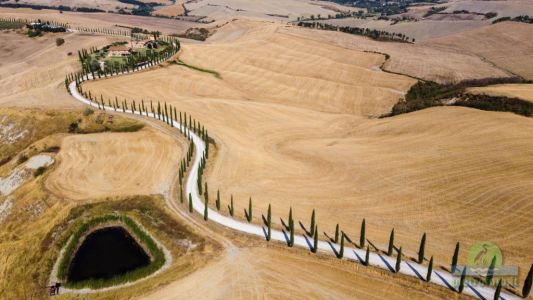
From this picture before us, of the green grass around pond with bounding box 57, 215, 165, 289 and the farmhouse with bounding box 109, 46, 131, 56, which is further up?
the farmhouse with bounding box 109, 46, 131, 56

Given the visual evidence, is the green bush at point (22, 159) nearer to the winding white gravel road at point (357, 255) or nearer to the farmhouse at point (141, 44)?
the winding white gravel road at point (357, 255)

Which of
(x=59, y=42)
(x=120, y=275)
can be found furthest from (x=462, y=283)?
(x=59, y=42)

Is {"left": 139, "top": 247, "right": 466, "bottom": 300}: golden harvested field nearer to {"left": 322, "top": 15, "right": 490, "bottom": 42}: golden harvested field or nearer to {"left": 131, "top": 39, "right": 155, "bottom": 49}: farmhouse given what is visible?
{"left": 131, "top": 39, "right": 155, "bottom": 49}: farmhouse

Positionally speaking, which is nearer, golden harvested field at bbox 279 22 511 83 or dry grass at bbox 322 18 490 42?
golden harvested field at bbox 279 22 511 83

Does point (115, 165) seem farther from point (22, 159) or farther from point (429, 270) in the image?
point (429, 270)

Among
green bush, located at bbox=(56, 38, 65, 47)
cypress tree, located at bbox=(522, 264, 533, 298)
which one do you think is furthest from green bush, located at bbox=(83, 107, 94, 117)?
green bush, located at bbox=(56, 38, 65, 47)

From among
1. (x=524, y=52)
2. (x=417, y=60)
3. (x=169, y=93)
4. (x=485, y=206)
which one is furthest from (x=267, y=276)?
(x=524, y=52)

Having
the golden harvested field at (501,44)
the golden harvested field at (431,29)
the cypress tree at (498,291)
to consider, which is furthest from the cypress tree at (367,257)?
the golden harvested field at (431,29)
